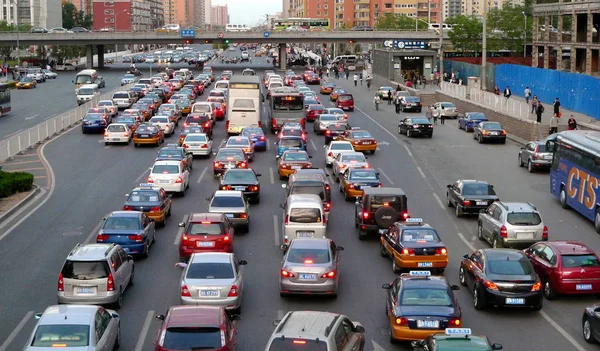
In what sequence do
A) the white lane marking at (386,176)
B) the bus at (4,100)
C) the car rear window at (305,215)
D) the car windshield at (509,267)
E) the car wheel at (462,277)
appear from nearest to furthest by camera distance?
1. the car windshield at (509,267)
2. the car wheel at (462,277)
3. the car rear window at (305,215)
4. the white lane marking at (386,176)
5. the bus at (4,100)

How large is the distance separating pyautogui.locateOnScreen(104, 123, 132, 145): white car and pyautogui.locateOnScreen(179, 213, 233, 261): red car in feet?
89.4

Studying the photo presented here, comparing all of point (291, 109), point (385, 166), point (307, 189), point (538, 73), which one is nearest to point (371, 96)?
point (538, 73)

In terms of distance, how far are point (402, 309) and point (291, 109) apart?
39201mm

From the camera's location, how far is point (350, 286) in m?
23.3

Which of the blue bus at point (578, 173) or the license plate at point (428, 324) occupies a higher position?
the blue bus at point (578, 173)

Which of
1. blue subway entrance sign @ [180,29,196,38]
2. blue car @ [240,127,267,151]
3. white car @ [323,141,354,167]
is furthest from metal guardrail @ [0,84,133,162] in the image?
blue subway entrance sign @ [180,29,196,38]

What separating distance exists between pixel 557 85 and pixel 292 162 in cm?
3124

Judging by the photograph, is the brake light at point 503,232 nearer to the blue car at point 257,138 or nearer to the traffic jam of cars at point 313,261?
the traffic jam of cars at point 313,261

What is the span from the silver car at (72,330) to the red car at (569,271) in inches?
420

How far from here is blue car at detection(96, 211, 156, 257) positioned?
25344 millimetres

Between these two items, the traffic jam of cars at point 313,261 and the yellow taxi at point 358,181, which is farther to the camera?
the yellow taxi at point 358,181

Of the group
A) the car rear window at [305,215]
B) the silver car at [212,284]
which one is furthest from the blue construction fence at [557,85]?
the silver car at [212,284]

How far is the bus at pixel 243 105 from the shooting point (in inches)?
2153

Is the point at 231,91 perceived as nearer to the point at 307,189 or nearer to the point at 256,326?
the point at 307,189
